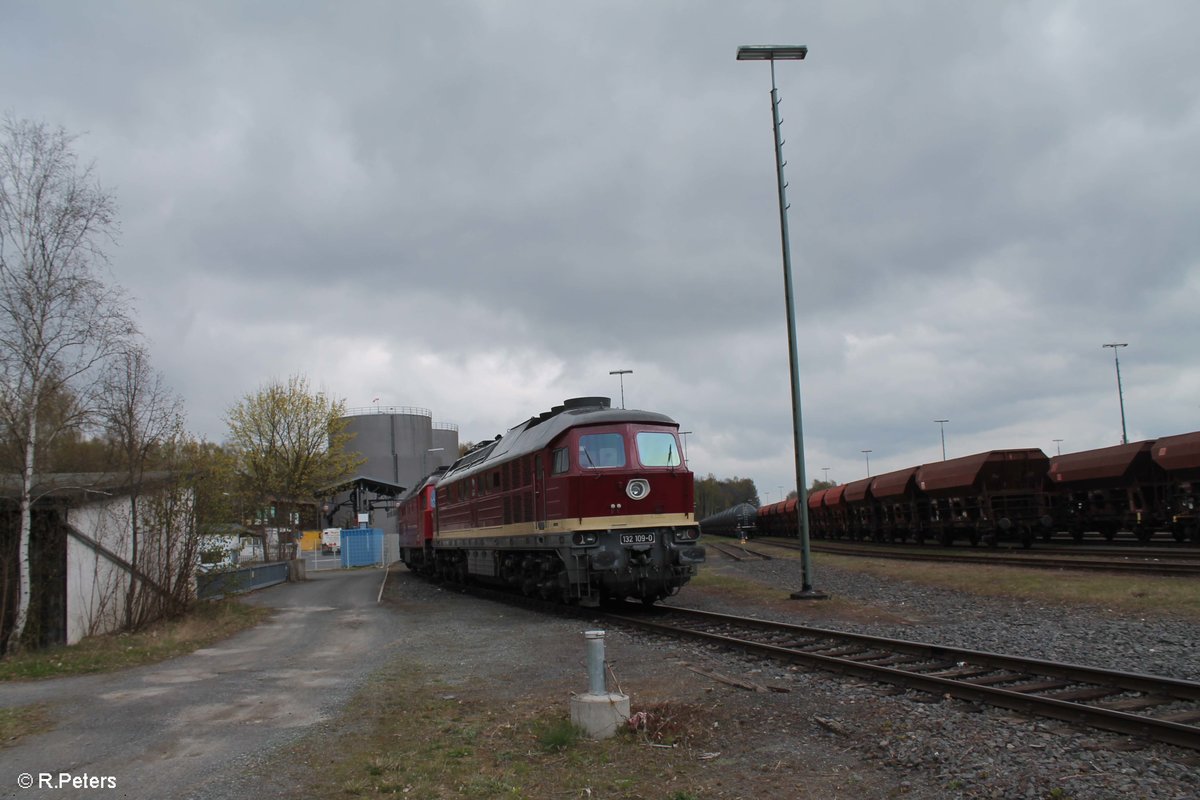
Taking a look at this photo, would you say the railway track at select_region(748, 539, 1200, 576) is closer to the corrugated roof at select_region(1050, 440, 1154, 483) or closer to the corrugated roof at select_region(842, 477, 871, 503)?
the corrugated roof at select_region(1050, 440, 1154, 483)

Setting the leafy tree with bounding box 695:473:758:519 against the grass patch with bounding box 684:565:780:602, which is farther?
the leafy tree with bounding box 695:473:758:519

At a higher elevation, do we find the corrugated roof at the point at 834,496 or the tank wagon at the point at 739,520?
the corrugated roof at the point at 834,496

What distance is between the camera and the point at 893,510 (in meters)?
33.7

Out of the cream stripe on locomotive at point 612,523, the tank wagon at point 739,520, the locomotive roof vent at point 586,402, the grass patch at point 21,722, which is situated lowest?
the tank wagon at point 739,520

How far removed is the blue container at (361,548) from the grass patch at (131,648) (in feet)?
93.9

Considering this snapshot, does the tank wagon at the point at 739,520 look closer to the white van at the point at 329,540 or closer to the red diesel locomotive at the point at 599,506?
the white van at the point at 329,540

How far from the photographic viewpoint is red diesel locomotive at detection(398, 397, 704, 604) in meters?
13.6

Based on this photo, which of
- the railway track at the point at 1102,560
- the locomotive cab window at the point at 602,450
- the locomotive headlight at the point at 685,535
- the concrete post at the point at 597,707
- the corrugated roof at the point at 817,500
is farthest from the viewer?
the corrugated roof at the point at 817,500

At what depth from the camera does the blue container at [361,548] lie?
4506cm

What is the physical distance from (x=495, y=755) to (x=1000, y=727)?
3830mm

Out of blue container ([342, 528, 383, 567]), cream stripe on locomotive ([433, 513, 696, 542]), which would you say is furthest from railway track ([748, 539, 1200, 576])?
blue container ([342, 528, 383, 567])

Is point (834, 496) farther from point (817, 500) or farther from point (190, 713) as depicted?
point (190, 713)

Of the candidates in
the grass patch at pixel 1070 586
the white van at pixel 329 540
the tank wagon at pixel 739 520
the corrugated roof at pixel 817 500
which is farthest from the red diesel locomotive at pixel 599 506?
the white van at pixel 329 540

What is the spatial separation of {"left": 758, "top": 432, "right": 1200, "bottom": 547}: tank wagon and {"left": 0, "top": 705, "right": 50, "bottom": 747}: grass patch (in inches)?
956
